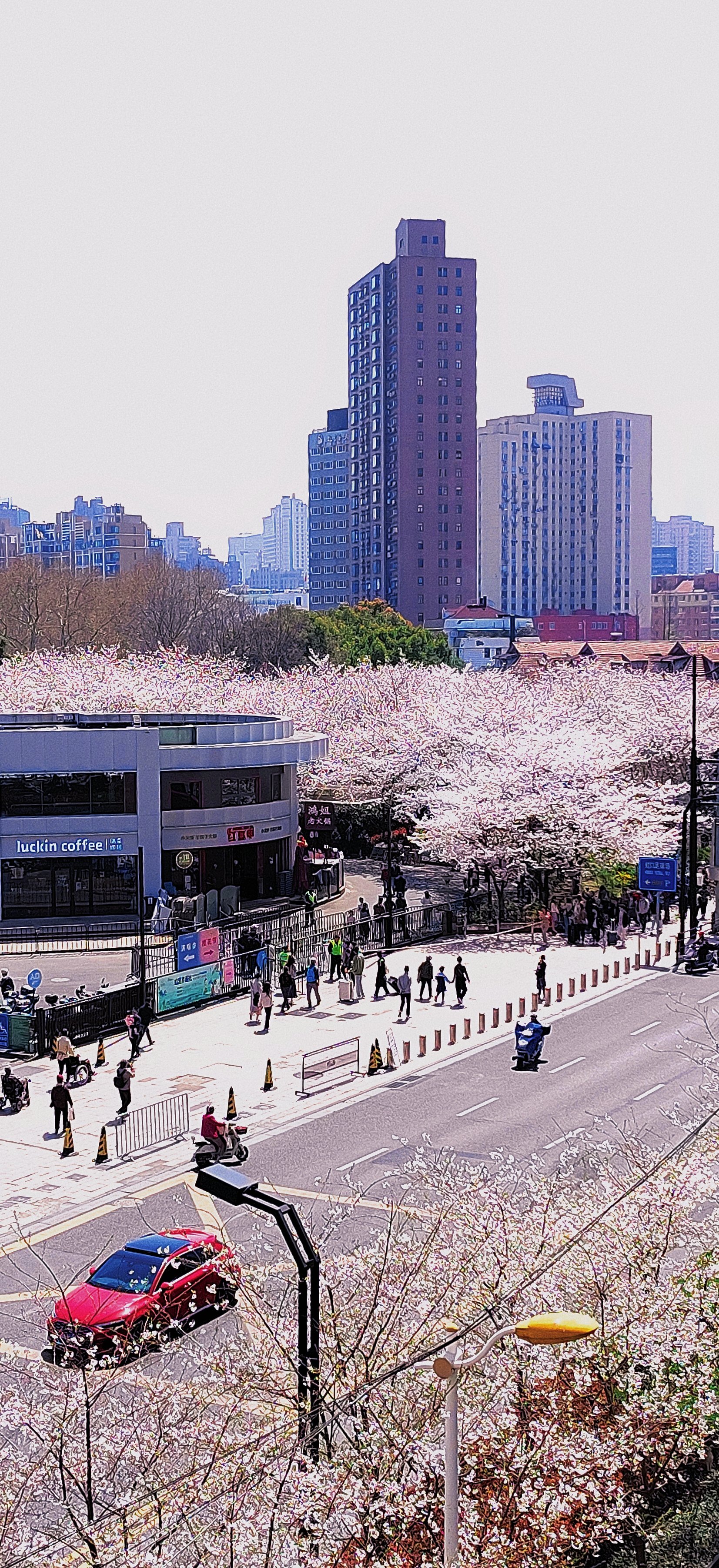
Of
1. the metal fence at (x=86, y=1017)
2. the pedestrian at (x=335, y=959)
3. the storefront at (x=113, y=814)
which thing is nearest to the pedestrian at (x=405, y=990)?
the pedestrian at (x=335, y=959)

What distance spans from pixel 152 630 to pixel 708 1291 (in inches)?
3556

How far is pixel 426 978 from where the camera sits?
36125mm

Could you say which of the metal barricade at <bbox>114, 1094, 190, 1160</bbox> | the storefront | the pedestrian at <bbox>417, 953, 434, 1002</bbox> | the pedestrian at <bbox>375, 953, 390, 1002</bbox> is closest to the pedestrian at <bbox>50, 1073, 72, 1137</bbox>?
the metal barricade at <bbox>114, 1094, 190, 1160</bbox>

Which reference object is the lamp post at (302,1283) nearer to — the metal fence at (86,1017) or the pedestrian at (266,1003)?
the metal fence at (86,1017)

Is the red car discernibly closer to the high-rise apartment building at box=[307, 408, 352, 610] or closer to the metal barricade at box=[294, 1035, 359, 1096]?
the metal barricade at box=[294, 1035, 359, 1096]

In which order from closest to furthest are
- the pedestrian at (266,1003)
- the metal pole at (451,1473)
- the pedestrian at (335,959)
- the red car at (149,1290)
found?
the metal pole at (451,1473) < the red car at (149,1290) < the pedestrian at (266,1003) < the pedestrian at (335,959)

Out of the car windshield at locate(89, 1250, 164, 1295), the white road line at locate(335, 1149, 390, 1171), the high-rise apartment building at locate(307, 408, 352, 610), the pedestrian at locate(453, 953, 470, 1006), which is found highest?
the high-rise apartment building at locate(307, 408, 352, 610)

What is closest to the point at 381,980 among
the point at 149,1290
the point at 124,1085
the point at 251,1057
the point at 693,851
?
the point at 251,1057

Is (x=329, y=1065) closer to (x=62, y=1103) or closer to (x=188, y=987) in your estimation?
(x=62, y=1103)

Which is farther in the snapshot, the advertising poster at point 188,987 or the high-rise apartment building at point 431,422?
the high-rise apartment building at point 431,422

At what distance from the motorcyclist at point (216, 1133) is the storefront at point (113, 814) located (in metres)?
23.7

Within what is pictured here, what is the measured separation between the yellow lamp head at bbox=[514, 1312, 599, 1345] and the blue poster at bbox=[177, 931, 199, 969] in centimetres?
2641

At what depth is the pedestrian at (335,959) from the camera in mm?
37531

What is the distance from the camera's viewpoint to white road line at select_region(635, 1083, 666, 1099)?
85.4ft
